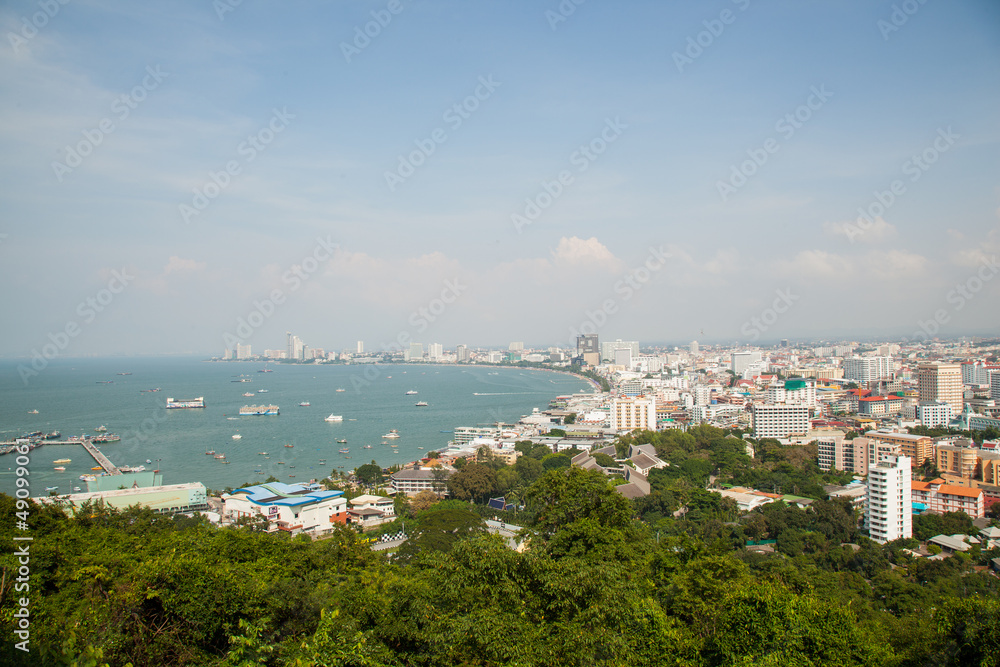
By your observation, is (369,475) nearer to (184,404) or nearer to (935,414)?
(184,404)

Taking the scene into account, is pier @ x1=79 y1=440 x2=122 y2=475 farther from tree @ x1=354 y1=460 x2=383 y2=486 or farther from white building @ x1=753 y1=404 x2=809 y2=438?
white building @ x1=753 y1=404 x2=809 y2=438

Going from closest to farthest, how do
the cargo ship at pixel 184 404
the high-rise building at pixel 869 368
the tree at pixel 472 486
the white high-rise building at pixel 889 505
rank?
A: 1. the white high-rise building at pixel 889 505
2. the tree at pixel 472 486
3. the cargo ship at pixel 184 404
4. the high-rise building at pixel 869 368

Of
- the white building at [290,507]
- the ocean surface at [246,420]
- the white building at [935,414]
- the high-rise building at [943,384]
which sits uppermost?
the high-rise building at [943,384]

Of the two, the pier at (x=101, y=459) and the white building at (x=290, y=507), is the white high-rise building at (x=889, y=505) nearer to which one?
the white building at (x=290, y=507)

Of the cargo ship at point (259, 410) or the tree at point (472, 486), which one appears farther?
the cargo ship at point (259, 410)

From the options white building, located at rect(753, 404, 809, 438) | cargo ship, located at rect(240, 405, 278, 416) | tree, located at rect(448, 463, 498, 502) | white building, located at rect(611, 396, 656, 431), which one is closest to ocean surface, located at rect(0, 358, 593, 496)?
cargo ship, located at rect(240, 405, 278, 416)

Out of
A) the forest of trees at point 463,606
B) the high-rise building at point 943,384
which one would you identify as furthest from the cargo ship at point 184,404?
the high-rise building at point 943,384

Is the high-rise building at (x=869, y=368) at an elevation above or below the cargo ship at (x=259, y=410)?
above
